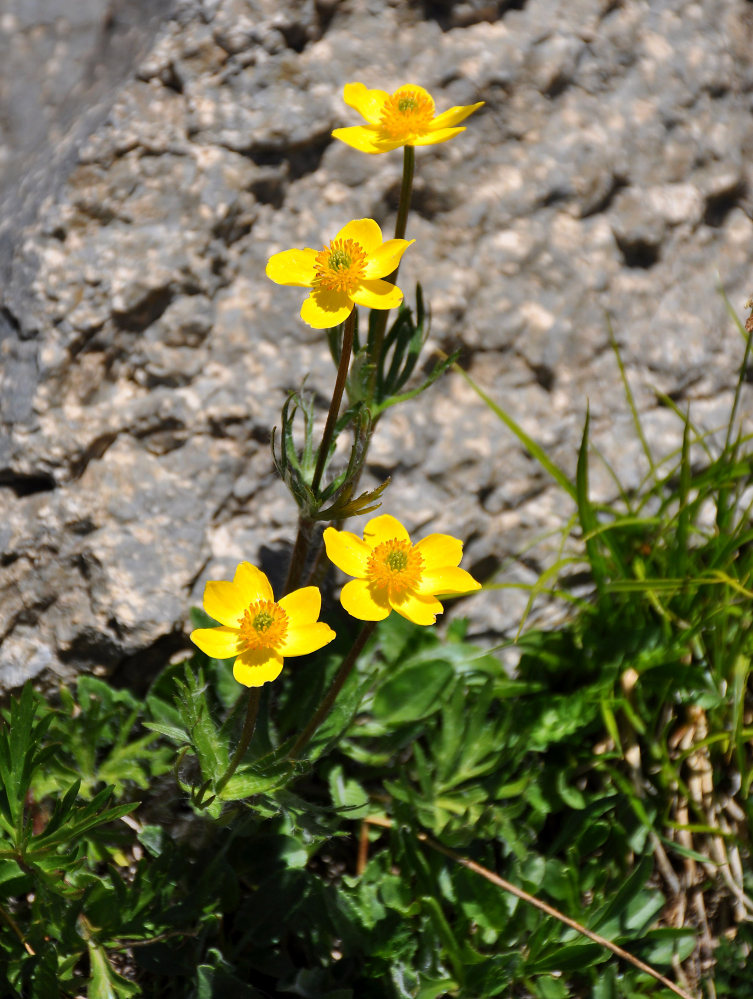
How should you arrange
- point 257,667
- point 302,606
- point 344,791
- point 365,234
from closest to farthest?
1. point 257,667
2. point 302,606
3. point 365,234
4. point 344,791

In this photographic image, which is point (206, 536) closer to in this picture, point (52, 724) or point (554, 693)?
point (52, 724)

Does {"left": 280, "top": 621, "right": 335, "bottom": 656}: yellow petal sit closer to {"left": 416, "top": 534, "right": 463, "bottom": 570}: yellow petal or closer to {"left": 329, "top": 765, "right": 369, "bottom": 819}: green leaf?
{"left": 416, "top": 534, "right": 463, "bottom": 570}: yellow petal

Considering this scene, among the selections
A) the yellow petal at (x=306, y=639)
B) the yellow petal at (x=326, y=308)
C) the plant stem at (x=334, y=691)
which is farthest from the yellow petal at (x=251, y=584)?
the yellow petal at (x=326, y=308)

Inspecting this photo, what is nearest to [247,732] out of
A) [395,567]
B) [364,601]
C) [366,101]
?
[364,601]

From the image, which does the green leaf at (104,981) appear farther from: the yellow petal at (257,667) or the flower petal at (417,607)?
the flower petal at (417,607)

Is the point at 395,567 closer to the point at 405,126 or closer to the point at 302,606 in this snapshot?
the point at 302,606

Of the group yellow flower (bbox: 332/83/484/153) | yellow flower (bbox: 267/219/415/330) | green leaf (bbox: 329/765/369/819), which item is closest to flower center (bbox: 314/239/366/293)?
yellow flower (bbox: 267/219/415/330)
